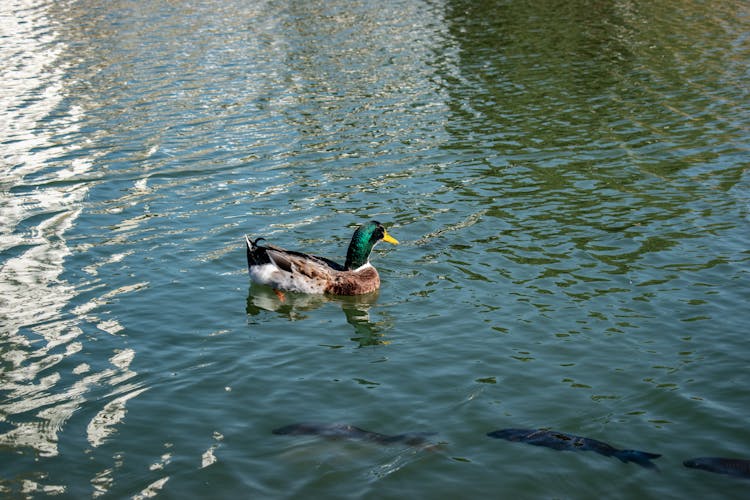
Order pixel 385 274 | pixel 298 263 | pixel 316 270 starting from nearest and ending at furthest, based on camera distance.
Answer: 1. pixel 298 263
2. pixel 316 270
3. pixel 385 274

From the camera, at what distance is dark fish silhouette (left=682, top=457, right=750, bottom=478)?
952 centimetres

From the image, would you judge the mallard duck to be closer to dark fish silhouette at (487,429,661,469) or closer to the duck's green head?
the duck's green head

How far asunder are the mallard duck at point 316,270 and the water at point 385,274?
252mm

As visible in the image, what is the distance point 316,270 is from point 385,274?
150cm

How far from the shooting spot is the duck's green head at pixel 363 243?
15.3m

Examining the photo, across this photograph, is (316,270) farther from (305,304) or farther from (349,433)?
(349,433)

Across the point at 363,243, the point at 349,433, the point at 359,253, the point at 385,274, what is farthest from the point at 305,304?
the point at 349,433

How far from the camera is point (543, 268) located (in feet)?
50.3

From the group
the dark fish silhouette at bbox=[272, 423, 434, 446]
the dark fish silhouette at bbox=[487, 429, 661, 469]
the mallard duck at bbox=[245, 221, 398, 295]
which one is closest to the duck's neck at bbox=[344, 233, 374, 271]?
the mallard duck at bbox=[245, 221, 398, 295]

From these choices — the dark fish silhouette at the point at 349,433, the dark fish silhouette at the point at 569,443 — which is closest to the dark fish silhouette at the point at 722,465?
the dark fish silhouette at the point at 569,443

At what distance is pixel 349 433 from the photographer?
10.4 meters

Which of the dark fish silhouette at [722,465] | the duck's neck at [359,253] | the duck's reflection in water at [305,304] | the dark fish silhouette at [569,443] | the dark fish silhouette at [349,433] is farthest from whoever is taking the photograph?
the duck's neck at [359,253]

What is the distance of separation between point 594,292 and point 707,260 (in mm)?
2537

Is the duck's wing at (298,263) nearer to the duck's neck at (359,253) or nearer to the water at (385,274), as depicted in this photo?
the duck's neck at (359,253)
